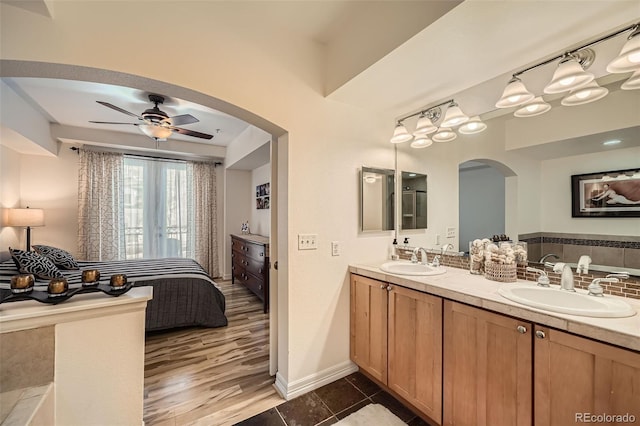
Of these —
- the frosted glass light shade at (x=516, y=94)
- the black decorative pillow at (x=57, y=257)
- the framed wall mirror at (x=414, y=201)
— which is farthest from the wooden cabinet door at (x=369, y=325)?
the black decorative pillow at (x=57, y=257)

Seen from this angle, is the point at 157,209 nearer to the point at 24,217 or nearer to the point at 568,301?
the point at 24,217

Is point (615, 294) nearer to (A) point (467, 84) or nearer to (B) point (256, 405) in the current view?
(A) point (467, 84)

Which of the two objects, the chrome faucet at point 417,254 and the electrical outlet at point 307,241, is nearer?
the electrical outlet at point 307,241

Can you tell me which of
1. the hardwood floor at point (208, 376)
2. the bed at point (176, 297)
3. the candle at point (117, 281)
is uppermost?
the candle at point (117, 281)

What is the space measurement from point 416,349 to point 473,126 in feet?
5.29

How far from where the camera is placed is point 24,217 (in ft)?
11.8

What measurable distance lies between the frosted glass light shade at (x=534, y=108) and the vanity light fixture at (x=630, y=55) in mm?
363

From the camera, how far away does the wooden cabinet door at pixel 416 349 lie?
5.06 feet

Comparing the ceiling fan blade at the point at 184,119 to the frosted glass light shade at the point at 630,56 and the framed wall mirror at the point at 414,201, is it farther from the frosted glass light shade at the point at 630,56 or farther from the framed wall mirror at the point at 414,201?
the frosted glass light shade at the point at 630,56

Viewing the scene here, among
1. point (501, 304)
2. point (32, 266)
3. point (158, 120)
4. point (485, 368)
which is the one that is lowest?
point (485, 368)

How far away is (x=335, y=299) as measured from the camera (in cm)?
215

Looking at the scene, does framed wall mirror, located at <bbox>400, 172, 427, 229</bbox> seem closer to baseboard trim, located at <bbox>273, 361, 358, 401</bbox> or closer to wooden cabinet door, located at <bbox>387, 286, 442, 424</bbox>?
wooden cabinet door, located at <bbox>387, 286, 442, 424</bbox>

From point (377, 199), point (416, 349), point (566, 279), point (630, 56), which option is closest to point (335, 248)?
point (377, 199)

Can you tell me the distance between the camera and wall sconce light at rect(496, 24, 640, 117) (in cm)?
119
